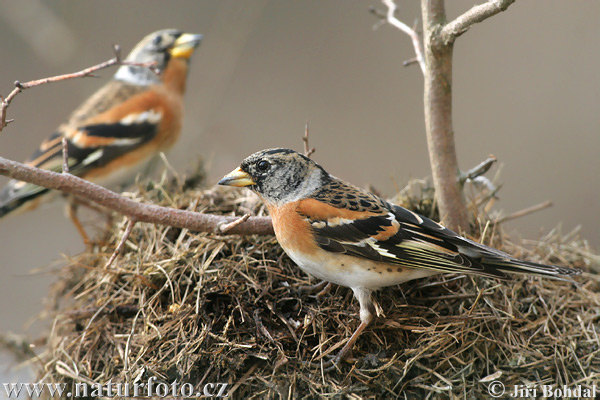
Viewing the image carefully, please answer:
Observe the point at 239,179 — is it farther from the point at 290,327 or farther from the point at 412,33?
the point at 412,33

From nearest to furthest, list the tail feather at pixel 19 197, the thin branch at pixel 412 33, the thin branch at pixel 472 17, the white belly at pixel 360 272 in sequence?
the thin branch at pixel 472 17
the white belly at pixel 360 272
the thin branch at pixel 412 33
the tail feather at pixel 19 197

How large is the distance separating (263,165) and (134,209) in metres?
0.79

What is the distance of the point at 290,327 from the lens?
9.85 ft

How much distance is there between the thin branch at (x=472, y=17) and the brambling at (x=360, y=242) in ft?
3.29

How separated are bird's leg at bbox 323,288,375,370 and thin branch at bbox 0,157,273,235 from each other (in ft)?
2.44

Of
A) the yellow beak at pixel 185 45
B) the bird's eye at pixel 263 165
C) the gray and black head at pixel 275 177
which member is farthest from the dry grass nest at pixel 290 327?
the yellow beak at pixel 185 45

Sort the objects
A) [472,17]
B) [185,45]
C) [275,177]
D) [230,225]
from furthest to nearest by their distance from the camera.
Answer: [185,45]
[275,177]
[230,225]
[472,17]

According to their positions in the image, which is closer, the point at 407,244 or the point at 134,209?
the point at 407,244

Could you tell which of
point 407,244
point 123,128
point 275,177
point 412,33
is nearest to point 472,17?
point 412,33

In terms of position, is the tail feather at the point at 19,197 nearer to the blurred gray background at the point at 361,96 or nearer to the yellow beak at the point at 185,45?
the yellow beak at the point at 185,45

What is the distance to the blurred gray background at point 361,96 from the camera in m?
6.80

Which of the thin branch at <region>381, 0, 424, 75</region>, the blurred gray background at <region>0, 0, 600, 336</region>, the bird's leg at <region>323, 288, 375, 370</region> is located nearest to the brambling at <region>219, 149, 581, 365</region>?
the bird's leg at <region>323, 288, 375, 370</region>

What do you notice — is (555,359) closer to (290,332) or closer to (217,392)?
(290,332)

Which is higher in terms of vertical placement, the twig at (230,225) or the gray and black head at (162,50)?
the gray and black head at (162,50)
